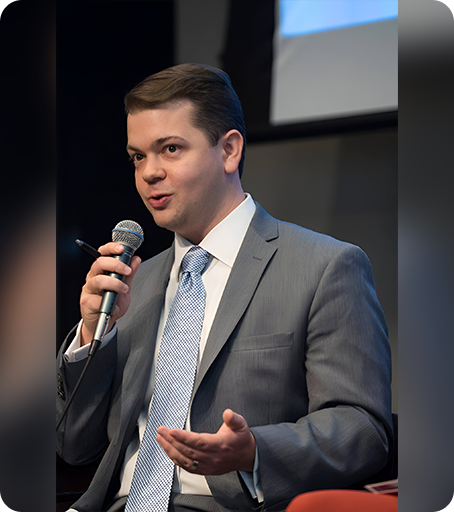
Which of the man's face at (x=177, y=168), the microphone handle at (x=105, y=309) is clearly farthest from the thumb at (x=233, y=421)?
the man's face at (x=177, y=168)

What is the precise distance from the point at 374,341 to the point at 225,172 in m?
0.63

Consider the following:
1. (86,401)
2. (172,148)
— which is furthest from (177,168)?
(86,401)

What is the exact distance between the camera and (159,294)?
1.59 meters

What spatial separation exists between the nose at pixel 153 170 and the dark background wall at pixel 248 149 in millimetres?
227

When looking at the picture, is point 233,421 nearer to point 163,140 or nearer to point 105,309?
point 105,309

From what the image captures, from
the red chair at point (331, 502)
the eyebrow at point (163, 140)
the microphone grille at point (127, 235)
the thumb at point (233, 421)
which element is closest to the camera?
the thumb at point (233, 421)

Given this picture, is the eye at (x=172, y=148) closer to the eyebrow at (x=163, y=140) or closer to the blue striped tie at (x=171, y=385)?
the eyebrow at (x=163, y=140)

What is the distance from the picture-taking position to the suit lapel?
1391 millimetres

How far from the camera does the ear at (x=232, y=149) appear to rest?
5.03ft

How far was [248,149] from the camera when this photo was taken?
5.28 feet

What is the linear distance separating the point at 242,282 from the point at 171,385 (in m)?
0.34

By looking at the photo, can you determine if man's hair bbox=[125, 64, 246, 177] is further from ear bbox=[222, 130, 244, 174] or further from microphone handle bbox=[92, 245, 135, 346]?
microphone handle bbox=[92, 245, 135, 346]
